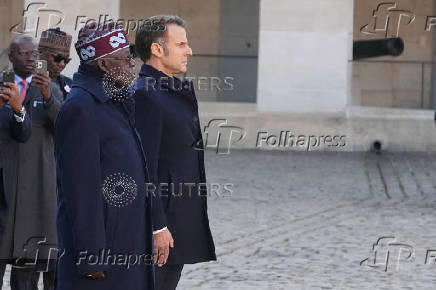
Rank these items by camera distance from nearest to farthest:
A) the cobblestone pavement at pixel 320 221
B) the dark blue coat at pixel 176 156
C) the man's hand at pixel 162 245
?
the man's hand at pixel 162 245 < the dark blue coat at pixel 176 156 < the cobblestone pavement at pixel 320 221

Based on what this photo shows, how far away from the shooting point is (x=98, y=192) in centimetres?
482

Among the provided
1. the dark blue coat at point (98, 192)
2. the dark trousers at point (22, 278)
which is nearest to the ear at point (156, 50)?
the dark blue coat at point (98, 192)

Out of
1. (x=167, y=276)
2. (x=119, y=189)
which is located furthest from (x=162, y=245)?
(x=119, y=189)

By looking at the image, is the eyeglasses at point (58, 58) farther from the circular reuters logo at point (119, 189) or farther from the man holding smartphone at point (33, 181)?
the circular reuters logo at point (119, 189)

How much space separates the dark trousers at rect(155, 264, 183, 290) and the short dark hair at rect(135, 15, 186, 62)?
1090 millimetres

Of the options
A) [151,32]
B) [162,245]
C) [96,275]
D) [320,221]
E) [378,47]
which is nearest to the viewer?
[96,275]

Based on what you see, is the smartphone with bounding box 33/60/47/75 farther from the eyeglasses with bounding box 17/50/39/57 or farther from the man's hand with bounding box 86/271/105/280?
the man's hand with bounding box 86/271/105/280

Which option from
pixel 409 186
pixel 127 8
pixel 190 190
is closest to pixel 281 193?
pixel 409 186

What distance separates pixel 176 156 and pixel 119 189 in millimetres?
941

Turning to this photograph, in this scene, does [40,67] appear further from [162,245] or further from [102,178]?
[102,178]

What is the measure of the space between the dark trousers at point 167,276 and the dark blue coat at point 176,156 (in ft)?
0.24

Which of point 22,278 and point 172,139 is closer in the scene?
point 172,139

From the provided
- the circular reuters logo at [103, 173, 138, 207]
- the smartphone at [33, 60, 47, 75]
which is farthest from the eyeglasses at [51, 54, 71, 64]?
the circular reuters logo at [103, 173, 138, 207]

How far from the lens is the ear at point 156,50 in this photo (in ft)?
18.9
